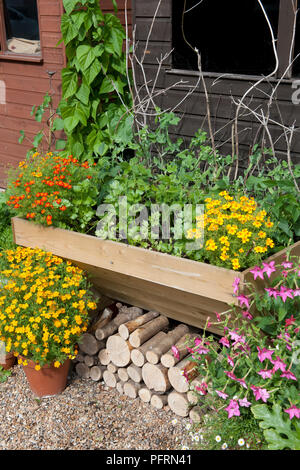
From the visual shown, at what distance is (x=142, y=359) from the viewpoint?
111 inches

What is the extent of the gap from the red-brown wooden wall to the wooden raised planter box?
60.7 inches

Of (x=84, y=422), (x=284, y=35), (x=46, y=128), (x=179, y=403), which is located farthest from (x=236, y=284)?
(x=46, y=128)

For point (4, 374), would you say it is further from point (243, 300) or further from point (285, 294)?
point (285, 294)

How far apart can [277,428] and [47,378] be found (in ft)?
4.44

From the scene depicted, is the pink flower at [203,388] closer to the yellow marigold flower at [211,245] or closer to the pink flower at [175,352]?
the pink flower at [175,352]

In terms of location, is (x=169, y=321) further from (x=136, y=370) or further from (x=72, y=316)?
(x=72, y=316)

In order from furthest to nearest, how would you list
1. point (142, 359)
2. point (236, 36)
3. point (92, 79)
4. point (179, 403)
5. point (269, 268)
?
1. point (236, 36)
2. point (92, 79)
3. point (142, 359)
4. point (179, 403)
5. point (269, 268)

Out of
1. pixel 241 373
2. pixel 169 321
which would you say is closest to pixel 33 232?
pixel 169 321

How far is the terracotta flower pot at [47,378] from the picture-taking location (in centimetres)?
289

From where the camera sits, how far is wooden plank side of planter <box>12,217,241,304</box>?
2.46m

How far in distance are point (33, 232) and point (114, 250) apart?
0.67 meters

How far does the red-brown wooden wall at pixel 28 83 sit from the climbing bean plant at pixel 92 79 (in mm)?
510

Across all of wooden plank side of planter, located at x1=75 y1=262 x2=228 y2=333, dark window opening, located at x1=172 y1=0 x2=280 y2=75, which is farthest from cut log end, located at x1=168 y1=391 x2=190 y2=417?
dark window opening, located at x1=172 y1=0 x2=280 y2=75

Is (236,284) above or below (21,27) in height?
below
